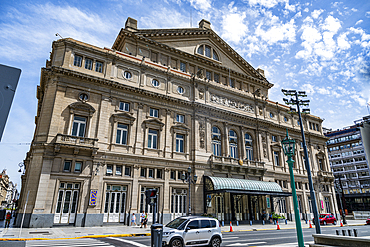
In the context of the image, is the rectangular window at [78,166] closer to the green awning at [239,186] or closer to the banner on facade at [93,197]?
the banner on facade at [93,197]

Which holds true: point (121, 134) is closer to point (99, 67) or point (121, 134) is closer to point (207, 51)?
point (99, 67)

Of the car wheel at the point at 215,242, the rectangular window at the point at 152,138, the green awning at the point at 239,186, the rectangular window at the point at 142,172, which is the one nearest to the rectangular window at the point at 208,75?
the rectangular window at the point at 152,138

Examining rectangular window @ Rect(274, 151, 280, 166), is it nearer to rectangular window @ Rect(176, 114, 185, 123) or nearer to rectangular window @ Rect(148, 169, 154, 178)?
rectangular window @ Rect(176, 114, 185, 123)

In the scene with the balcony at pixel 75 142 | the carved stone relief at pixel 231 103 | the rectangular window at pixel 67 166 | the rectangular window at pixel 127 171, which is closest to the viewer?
the balcony at pixel 75 142

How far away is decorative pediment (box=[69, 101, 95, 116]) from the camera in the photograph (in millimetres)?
27059

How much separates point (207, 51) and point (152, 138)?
2106 centimetres

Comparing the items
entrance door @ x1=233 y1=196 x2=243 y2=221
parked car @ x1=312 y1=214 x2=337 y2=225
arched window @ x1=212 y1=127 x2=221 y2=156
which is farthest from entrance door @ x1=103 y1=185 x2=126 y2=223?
parked car @ x1=312 y1=214 x2=337 y2=225

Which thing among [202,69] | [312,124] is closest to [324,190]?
[312,124]

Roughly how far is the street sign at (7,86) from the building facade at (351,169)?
80.9 m

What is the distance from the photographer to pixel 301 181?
45.0m

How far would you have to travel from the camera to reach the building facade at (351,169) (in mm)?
71875

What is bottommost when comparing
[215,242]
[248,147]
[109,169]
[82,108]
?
[215,242]

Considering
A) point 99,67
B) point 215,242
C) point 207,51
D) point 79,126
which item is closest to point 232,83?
point 207,51

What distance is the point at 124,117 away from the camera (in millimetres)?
29859
